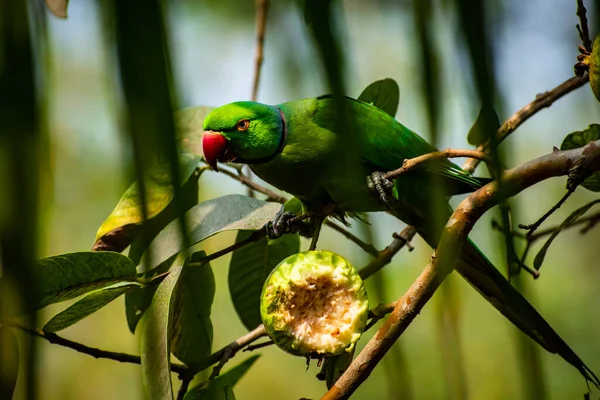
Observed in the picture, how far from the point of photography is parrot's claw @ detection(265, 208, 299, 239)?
1.44m

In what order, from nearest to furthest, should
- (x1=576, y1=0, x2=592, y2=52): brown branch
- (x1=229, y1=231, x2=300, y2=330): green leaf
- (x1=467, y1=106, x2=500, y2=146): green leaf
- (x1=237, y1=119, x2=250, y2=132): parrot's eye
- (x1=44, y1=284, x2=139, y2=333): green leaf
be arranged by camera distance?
(x1=467, y1=106, x2=500, y2=146): green leaf, (x1=576, y1=0, x2=592, y2=52): brown branch, (x1=44, y1=284, x2=139, y2=333): green leaf, (x1=229, y1=231, x2=300, y2=330): green leaf, (x1=237, y1=119, x2=250, y2=132): parrot's eye

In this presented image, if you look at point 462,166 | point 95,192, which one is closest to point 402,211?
point 462,166

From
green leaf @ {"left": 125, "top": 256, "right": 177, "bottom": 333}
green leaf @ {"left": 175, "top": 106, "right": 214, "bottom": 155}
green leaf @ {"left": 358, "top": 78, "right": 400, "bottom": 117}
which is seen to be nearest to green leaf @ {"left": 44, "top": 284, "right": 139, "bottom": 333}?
green leaf @ {"left": 125, "top": 256, "right": 177, "bottom": 333}

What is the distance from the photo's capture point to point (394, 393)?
382mm

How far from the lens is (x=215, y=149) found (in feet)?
5.76

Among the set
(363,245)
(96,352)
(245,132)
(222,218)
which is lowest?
(96,352)

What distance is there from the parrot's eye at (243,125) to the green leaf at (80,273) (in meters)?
0.76

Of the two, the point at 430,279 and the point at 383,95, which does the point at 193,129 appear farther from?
the point at 430,279

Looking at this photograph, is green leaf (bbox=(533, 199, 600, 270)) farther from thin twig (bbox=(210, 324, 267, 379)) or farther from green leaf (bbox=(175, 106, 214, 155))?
green leaf (bbox=(175, 106, 214, 155))

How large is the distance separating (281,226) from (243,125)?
0.47 m

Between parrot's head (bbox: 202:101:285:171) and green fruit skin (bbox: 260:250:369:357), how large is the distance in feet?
2.42

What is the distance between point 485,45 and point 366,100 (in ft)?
4.72

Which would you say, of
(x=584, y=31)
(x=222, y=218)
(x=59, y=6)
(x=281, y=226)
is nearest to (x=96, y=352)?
(x=222, y=218)

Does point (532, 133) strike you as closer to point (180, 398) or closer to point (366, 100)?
point (366, 100)
